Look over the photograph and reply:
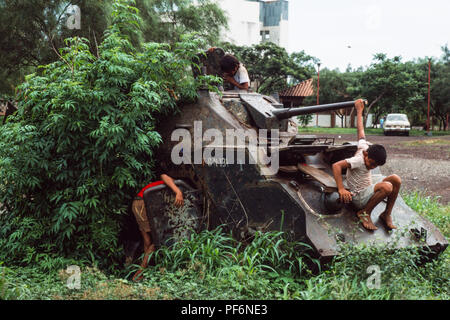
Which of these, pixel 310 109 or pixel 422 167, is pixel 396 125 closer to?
pixel 422 167

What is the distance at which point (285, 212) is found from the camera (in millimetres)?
4719

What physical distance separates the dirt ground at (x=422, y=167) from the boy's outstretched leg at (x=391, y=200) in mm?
3022

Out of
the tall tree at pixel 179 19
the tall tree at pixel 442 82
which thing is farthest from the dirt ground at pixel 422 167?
the tall tree at pixel 442 82

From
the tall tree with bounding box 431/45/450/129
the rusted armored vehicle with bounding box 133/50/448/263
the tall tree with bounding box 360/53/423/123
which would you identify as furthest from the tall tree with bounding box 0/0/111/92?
the tall tree with bounding box 431/45/450/129

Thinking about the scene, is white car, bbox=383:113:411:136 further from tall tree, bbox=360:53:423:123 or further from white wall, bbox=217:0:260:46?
white wall, bbox=217:0:260:46

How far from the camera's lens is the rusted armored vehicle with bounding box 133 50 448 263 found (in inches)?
184

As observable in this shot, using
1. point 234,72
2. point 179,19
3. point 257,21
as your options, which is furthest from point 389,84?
point 234,72

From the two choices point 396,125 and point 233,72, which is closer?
point 233,72

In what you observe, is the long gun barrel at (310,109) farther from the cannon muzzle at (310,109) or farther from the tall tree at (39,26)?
the tall tree at (39,26)

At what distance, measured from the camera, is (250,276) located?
4.19 metres

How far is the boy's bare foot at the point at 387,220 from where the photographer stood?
4730mm

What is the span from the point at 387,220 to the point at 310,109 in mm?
1500
